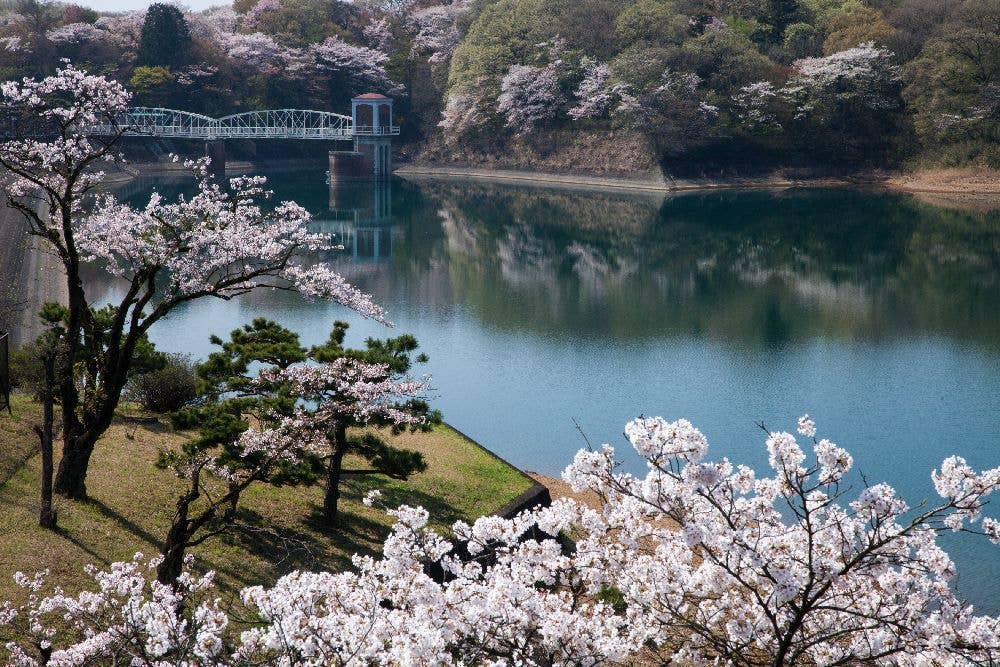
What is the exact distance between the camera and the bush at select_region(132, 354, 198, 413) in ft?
44.3

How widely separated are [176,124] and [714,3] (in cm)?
3020

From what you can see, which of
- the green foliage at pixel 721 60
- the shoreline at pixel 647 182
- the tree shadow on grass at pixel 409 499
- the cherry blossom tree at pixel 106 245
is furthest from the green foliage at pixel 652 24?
the tree shadow on grass at pixel 409 499

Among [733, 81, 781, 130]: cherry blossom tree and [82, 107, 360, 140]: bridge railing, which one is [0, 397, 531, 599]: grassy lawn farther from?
[82, 107, 360, 140]: bridge railing

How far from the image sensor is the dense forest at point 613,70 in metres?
51.2

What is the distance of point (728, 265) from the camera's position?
3288cm

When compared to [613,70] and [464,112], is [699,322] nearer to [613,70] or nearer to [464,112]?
[613,70]

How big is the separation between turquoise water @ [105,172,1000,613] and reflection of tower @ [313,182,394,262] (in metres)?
0.23

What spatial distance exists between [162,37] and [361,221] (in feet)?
76.4

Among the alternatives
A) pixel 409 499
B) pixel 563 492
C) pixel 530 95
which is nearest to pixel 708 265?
pixel 563 492

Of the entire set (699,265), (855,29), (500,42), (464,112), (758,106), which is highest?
(855,29)

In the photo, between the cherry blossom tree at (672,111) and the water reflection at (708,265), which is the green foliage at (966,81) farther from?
the cherry blossom tree at (672,111)

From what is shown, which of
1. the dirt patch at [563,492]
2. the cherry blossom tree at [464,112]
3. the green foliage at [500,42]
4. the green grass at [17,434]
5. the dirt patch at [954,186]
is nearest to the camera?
the green grass at [17,434]

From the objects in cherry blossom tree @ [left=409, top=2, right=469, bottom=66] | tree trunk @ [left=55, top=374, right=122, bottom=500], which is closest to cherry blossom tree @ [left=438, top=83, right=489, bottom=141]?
cherry blossom tree @ [left=409, top=2, right=469, bottom=66]

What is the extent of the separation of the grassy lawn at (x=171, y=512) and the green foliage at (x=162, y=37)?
50.7 metres
